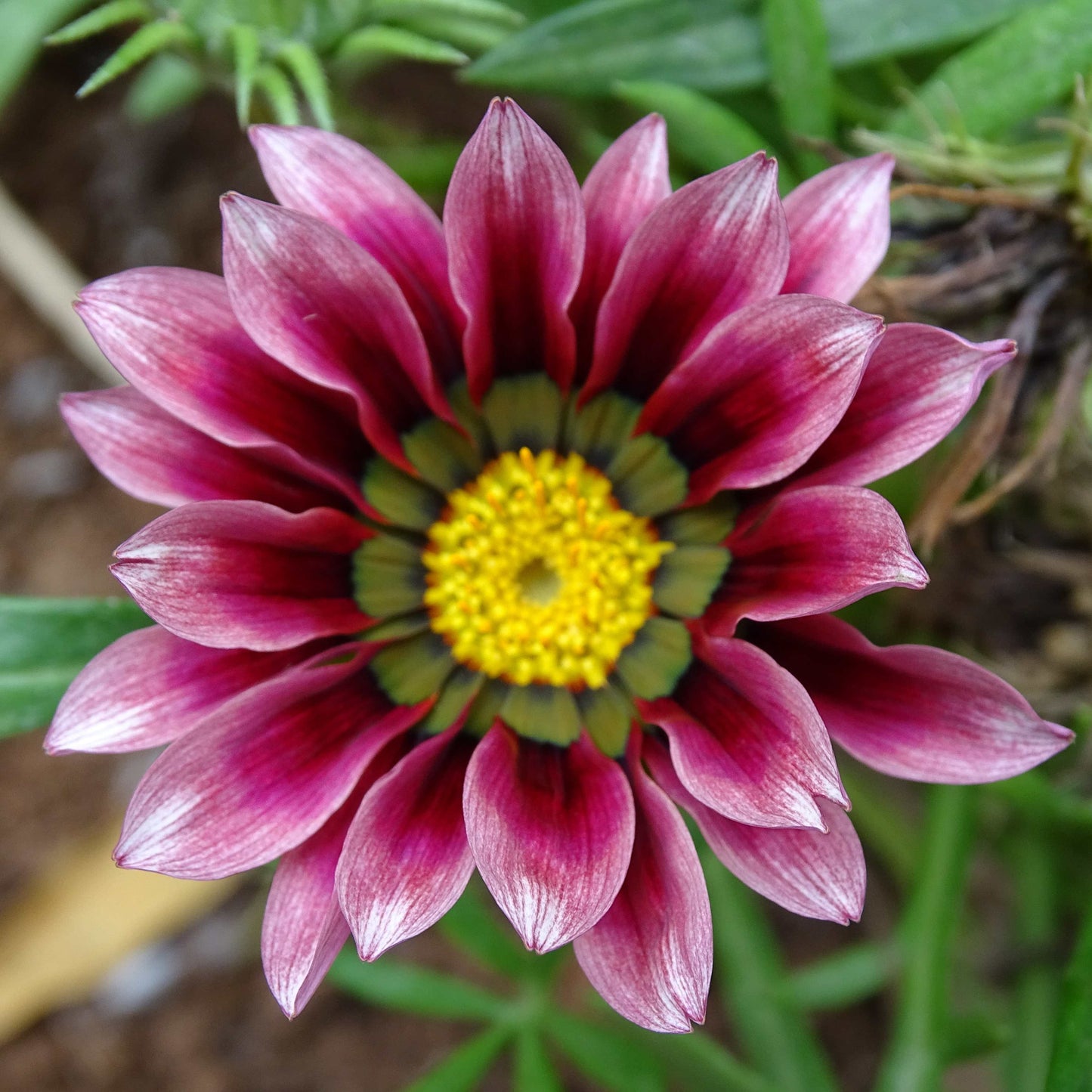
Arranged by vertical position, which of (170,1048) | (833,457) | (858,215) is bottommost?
(170,1048)

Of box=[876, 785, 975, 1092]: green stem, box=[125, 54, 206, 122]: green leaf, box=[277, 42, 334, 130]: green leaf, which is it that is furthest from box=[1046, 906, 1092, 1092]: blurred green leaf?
box=[125, 54, 206, 122]: green leaf

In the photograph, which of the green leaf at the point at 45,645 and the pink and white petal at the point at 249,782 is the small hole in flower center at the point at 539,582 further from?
the green leaf at the point at 45,645

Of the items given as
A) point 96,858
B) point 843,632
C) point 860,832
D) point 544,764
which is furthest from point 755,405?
point 96,858

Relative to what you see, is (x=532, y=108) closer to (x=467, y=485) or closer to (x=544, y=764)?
(x=467, y=485)

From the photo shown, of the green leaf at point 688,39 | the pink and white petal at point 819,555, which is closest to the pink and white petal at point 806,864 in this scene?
the pink and white petal at point 819,555

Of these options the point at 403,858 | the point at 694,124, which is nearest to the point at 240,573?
the point at 403,858

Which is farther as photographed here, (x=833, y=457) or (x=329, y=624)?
(x=329, y=624)
